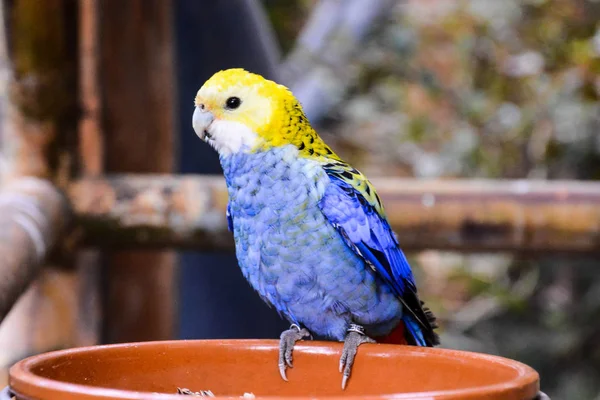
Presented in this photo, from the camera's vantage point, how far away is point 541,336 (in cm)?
363

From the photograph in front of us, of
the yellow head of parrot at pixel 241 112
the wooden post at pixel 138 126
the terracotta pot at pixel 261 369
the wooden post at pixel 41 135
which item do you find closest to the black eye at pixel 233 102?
the yellow head of parrot at pixel 241 112

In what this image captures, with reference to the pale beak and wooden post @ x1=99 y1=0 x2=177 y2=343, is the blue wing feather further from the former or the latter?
wooden post @ x1=99 y1=0 x2=177 y2=343

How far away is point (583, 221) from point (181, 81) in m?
1.12


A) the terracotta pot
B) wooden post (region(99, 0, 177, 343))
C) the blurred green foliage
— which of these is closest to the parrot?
the terracotta pot

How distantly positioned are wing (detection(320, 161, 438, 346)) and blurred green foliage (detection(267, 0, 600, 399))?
2.10 m

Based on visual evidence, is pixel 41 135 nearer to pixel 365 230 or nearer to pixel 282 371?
pixel 365 230

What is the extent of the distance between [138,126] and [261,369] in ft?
3.50

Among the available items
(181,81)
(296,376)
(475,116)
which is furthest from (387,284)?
(475,116)

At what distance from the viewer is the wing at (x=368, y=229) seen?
991mm

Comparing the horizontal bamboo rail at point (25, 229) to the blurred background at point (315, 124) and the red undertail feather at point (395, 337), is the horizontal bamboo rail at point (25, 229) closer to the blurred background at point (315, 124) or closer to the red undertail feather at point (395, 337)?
the blurred background at point (315, 124)

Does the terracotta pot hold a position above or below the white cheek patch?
below

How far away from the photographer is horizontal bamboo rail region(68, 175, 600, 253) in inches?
59.7

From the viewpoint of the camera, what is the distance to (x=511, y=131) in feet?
11.2

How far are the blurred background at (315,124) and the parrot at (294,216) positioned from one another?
1.69 feet
